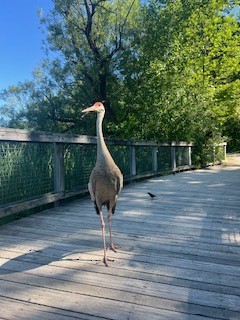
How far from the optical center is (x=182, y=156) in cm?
1312

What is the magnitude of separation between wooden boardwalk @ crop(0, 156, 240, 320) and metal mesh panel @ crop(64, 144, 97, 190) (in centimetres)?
108

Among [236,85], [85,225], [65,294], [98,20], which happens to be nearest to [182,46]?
[98,20]

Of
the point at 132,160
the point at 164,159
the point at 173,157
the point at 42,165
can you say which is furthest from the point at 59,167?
the point at 173,157

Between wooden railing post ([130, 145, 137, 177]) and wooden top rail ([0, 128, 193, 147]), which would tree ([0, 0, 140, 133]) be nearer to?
wooden railing post ([130, 145, 137, 177])

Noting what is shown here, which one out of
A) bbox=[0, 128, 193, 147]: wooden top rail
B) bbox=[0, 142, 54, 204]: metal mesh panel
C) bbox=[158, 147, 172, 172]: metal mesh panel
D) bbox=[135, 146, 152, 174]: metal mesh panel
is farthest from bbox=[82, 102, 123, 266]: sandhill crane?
bbox=[158, 147, 172, 172]: metal mesh panel

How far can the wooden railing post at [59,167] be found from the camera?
541cm

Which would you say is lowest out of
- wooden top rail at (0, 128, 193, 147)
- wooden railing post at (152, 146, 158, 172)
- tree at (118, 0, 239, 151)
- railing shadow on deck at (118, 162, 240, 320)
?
railing shadow on deck at (118, 162, 240, 320)

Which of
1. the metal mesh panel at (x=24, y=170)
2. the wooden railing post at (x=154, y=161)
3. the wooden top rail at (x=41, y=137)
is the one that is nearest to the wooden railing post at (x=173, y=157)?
the wooden railing post at (x=154, y=161)

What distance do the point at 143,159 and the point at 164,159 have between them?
Result: 196cm

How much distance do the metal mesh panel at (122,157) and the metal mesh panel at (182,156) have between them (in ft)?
14.1

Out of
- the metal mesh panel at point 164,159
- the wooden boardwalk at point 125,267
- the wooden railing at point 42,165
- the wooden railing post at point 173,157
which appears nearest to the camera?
the wooden boardwalk at point 125,267

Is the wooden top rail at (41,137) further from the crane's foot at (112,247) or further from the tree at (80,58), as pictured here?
the tree at (80,58)

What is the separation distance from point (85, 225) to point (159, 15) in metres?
11.6

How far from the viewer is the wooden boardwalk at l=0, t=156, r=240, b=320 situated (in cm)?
213
